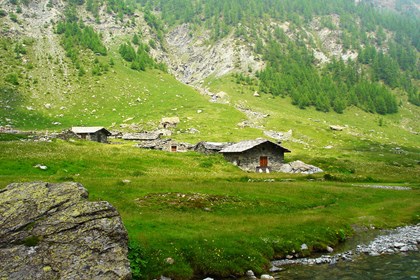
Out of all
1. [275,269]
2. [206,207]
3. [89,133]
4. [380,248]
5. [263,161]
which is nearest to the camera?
[275,269]

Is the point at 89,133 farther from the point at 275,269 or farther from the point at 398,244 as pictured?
the point at 398,244

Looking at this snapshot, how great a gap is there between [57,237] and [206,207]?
61.2 ft

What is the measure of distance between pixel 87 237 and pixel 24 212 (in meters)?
3.20

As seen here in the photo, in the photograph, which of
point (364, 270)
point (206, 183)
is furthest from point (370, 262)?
point (206, 183)

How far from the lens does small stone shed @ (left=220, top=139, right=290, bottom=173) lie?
2842 inches

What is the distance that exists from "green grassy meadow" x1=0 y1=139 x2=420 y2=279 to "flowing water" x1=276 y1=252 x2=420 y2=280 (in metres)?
2.21

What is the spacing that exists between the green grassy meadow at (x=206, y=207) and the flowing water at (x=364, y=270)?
86.9 inches

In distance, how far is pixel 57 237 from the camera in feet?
54.5

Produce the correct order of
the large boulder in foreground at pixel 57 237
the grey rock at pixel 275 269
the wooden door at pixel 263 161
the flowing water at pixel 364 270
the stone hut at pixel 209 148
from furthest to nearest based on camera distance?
the stone hut at pixel 209 148, the wooden door at pixel 263 161, the grey rock at pixel 275 269, the flowing water at pixel 364 270, the large boulder in foreground at pixel 57 237

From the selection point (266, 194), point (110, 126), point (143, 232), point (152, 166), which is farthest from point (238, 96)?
point (143, 232)

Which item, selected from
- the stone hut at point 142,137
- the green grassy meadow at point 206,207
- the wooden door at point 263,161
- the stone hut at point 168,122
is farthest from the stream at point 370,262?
the stone hut at point 168,122

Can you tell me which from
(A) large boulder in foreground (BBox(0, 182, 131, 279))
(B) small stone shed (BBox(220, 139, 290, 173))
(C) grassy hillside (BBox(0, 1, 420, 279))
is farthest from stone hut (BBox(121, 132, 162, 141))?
(A) large boulder in foreground (BBox(0, 182, 131, 279))

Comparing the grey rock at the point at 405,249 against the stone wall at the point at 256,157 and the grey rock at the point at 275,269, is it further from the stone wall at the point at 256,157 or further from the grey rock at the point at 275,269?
the stone wall at the point at 256,157

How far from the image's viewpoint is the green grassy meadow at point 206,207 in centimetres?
2304
